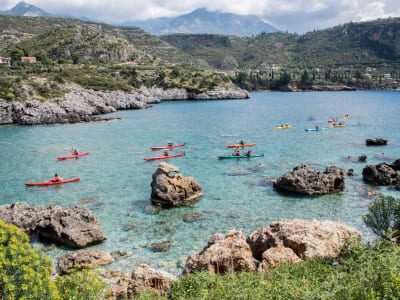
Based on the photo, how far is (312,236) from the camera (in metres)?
14.6

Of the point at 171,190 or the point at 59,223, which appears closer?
the point at 59,223

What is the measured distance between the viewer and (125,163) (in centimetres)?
4284

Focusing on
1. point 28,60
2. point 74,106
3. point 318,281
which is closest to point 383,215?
point 318,281

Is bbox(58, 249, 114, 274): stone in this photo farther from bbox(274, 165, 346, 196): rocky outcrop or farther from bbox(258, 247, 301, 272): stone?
bbox(274, 165, 346, 196): rocky outcrop

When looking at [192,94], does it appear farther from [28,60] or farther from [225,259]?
[225,259]

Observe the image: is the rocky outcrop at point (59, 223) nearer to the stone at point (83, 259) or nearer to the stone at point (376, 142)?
the stone at point (83, 259)

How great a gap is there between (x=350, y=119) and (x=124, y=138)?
56.9 m

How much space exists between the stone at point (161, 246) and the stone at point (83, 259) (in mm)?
2683

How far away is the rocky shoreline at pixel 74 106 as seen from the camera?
267ft

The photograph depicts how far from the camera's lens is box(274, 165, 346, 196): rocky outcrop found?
95.1ft

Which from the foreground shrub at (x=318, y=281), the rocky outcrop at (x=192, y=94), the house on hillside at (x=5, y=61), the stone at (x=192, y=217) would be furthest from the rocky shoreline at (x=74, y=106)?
the foreground shrub at (x=318, y=281)

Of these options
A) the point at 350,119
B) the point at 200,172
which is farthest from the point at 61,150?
the point at 350,119

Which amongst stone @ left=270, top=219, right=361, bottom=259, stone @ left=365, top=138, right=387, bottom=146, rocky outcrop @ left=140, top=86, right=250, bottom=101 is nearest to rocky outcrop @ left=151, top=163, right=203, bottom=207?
stone @ left=270, top=219, right=361, bottom=259

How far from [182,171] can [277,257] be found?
25967mm
